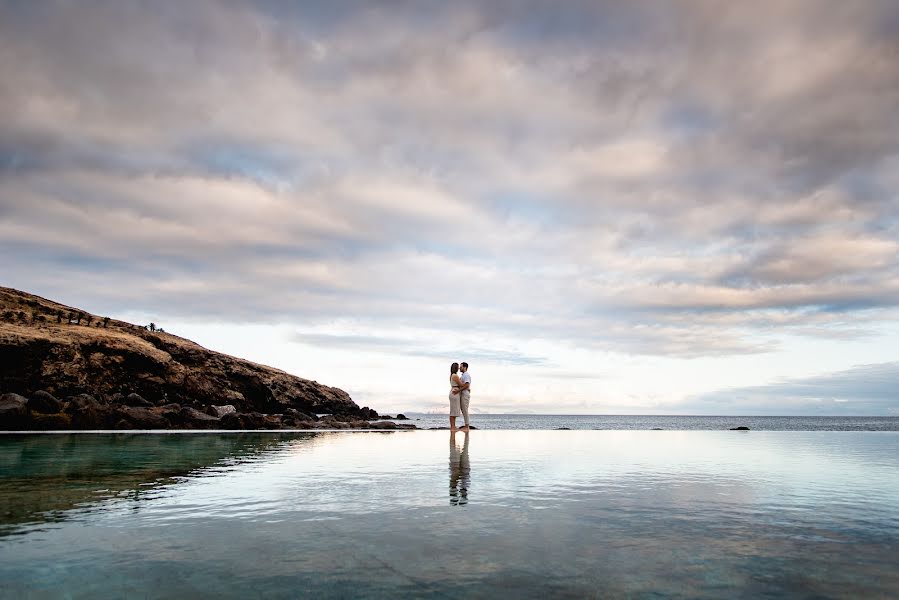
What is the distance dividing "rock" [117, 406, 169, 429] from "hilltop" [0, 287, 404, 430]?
0.06 metres

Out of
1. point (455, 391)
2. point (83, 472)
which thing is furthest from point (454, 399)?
point (83, 472)

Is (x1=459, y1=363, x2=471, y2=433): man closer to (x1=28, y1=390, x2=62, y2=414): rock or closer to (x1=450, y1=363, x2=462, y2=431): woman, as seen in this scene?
(x1=450, y1=363, x2=462, y2=431): woman

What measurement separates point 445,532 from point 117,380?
187ft

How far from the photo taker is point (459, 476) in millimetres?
12289

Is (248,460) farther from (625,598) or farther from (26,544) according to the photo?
(625,598)

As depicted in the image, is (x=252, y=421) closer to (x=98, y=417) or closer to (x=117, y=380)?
(x=98, y=417)

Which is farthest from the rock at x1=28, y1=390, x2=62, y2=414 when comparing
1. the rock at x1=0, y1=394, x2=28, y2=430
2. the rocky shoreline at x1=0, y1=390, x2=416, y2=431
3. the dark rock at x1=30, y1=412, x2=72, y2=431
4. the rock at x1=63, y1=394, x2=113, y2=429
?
the rock at x1=0, y1=394, x2=28, y2=430

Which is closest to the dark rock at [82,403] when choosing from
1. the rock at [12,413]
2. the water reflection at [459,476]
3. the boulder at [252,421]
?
the rock at [12,413]

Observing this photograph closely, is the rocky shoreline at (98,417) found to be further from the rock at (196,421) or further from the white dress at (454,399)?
the white dress at (454,399)

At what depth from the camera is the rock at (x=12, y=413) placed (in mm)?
30266

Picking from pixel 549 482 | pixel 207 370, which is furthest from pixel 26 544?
pixel 207 370

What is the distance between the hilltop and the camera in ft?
113

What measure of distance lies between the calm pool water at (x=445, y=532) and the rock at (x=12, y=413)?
2127cm

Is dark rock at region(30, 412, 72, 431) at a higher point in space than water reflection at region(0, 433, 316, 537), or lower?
higher
